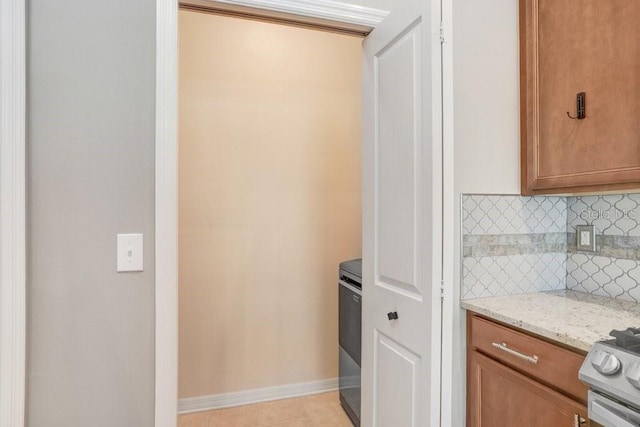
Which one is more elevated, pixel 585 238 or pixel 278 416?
pixel 585 238

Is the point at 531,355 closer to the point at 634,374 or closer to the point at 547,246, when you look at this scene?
the point at 634,374

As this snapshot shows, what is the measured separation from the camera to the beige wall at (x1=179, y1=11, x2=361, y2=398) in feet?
7.95

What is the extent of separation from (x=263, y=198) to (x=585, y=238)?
1.83m

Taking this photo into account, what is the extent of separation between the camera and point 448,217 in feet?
3.89

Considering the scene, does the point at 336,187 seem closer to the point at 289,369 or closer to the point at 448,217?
the point at 289,369

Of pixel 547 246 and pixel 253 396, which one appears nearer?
pixel 547 246

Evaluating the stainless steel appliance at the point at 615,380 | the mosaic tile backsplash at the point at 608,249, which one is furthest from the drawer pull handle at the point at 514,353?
the mosaic tile backsplash at the point at 608,249

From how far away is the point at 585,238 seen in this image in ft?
5.39

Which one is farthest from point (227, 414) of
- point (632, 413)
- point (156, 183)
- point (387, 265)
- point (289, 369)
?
point (632, 413)

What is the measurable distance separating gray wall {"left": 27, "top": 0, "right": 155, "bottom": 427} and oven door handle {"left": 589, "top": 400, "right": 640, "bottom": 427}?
129 centimetres

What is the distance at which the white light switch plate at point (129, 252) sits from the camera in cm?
120

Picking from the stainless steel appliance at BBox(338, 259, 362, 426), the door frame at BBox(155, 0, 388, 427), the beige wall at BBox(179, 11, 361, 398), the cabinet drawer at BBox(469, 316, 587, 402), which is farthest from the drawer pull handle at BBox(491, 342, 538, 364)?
the beige wall at BBox(179, 11, 361, 398)

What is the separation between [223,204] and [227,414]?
136cm

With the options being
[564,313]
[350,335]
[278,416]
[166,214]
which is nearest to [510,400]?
[564,313]
